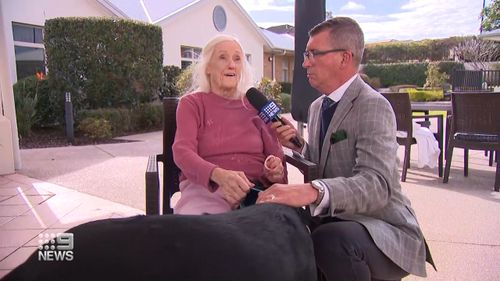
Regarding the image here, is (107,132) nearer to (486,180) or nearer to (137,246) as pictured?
(486,180)

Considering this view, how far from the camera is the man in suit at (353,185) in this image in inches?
55.7

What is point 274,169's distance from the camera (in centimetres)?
200

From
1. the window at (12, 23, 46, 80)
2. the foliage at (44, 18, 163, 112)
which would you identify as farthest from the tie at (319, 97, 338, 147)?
the window at (12, 23, 46, 80)

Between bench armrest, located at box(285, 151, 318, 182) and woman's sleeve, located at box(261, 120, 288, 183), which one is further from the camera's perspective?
woman's sleeve, located at box(261, 120, 288, 183)

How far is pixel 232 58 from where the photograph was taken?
230cm

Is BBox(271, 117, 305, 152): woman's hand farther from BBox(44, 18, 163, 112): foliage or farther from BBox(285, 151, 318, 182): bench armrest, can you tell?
BBox(44, 18, 163, 112): foliage

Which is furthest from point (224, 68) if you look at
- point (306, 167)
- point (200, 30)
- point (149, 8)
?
point (200, 30)

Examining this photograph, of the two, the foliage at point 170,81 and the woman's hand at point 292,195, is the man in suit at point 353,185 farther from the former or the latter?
the foliage at point 170,81

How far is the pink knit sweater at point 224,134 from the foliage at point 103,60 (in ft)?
23.2

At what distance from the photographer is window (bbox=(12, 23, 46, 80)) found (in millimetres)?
10000

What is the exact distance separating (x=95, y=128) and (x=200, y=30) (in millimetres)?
9138

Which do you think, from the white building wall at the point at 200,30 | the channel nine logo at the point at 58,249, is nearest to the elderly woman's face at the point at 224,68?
the channel nine logo at the point at 58,249

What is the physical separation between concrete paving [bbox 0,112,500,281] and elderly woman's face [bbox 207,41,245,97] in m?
1.22

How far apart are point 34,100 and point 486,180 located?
7.31 metres
